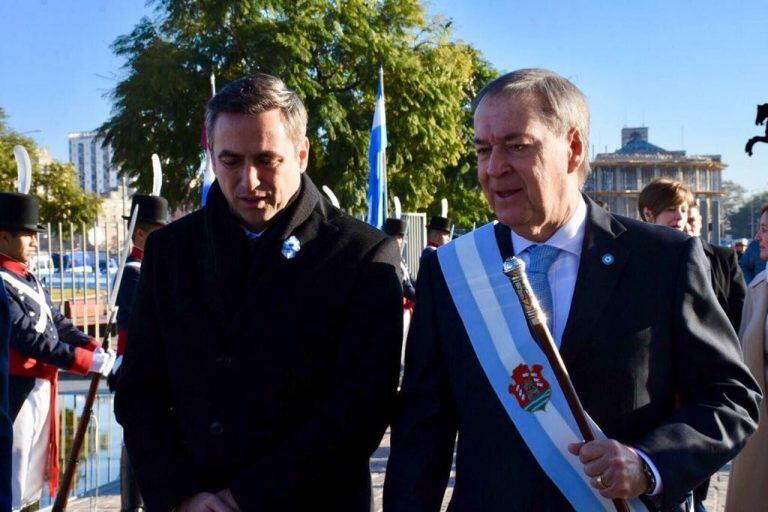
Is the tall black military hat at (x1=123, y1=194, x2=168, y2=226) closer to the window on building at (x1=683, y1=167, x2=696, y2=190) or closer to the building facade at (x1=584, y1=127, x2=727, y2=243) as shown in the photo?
the building facade at (x1=584, y1=127, x2=727, y2=243)

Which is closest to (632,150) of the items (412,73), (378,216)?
(412,73)

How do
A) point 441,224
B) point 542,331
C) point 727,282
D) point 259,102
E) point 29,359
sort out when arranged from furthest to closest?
1. point 441,224
2. point 29,359
3. point 727,282
4. point 259,102
5. point 542,331

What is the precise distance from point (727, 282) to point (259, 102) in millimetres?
3313

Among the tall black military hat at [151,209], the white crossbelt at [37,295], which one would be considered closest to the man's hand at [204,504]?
the white crossbelt at [37,295]

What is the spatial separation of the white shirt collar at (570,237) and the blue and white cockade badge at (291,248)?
70 cm

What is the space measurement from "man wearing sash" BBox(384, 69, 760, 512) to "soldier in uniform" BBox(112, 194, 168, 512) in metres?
3.77

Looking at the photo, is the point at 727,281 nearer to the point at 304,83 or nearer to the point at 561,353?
the point at 561,353

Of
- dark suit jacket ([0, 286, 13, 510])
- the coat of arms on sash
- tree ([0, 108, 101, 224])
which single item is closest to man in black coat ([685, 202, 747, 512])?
the coat of arms on sash

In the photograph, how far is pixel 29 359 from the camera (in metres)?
6.33

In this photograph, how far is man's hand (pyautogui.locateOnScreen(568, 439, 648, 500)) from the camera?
2539 millimetres

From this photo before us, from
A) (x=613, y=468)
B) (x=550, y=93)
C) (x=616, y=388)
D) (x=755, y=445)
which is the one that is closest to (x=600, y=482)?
(x=613, y=468)

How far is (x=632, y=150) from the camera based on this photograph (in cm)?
12875

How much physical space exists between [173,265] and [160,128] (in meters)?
25.0

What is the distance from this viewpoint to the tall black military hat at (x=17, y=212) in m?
6.34
